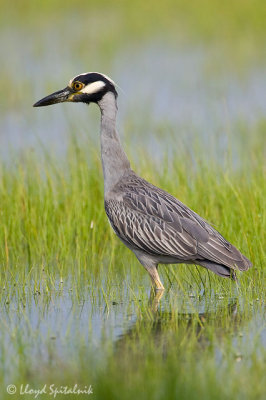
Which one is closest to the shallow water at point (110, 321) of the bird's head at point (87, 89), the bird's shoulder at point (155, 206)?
the bird's shoulder at point (155, 206)

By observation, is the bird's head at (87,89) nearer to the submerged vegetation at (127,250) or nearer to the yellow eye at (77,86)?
the yellow eye at (77,86)

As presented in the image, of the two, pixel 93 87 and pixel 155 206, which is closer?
pixel 155 206

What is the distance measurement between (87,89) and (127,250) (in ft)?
5.53

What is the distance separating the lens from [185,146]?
10766mm

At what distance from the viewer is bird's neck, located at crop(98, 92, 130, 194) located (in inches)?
308

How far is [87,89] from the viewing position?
8117mm

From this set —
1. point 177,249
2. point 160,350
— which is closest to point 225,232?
point 177,249

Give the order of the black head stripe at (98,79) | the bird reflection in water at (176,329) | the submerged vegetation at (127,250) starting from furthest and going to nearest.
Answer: the black head stripe at (98,79)
the bird reflection in water at (176,329)
the submerged vegetation at (127,250)

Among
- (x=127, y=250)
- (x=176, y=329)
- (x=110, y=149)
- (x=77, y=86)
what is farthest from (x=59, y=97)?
(x=176, y=329)

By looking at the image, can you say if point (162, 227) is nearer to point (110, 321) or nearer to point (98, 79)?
point (110, 321)

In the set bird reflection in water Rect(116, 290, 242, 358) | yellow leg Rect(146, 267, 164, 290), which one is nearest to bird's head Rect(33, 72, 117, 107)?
yellow leg Rect(146, 267, 164, 290)

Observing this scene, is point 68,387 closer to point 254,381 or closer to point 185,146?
point 254,381

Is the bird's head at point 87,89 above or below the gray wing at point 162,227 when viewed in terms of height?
above

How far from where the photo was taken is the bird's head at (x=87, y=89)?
26.4ft
